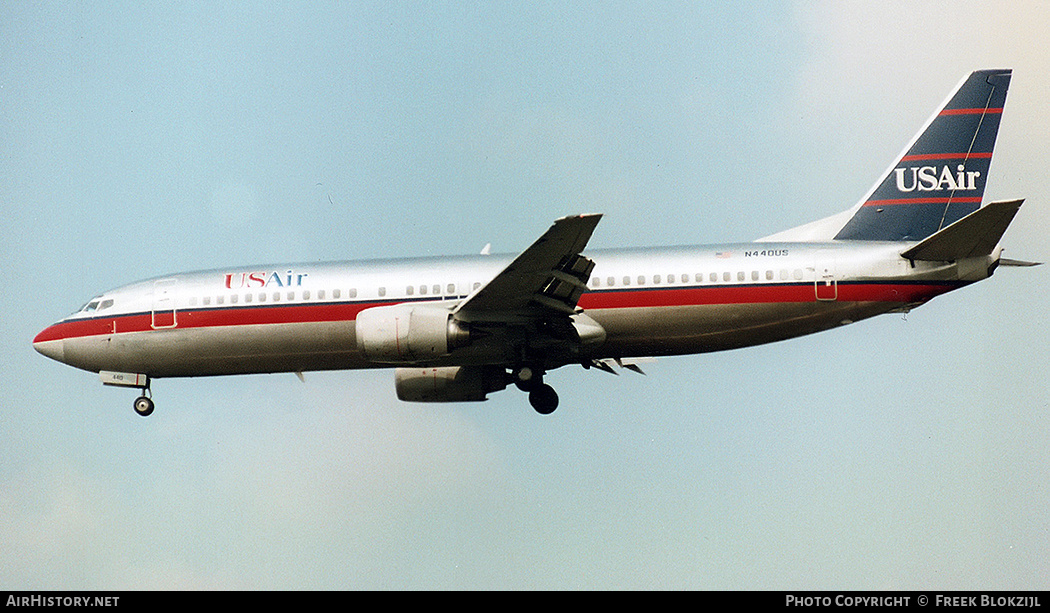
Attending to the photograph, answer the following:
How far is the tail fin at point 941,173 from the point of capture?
1254 inches

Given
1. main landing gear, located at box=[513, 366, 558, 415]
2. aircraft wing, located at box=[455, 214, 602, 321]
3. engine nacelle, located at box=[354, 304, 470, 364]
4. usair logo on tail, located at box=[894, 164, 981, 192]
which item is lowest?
main landing gear, located at box=[513, 366, 558, 415]

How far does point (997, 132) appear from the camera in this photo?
107 ft

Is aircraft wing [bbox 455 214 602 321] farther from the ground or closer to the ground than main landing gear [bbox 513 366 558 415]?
farther from the ground

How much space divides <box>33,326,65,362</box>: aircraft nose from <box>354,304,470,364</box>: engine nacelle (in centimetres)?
855

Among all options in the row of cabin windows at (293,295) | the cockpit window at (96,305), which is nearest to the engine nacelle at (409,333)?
the row of cabin windows at (293,295)

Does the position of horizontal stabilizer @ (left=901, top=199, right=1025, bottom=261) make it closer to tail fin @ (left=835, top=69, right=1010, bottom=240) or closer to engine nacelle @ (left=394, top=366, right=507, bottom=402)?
tail fin @ (left=835, top=69, right=1010, bottom=240)

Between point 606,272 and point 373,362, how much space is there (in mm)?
5736

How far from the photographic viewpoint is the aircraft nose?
110 feet

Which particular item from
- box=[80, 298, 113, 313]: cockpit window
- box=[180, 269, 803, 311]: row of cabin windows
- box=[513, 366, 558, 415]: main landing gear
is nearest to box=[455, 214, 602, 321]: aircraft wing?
box=[180, 269, 803, 311]: row of cabin windows

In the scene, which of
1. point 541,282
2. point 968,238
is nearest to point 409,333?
point 541,282

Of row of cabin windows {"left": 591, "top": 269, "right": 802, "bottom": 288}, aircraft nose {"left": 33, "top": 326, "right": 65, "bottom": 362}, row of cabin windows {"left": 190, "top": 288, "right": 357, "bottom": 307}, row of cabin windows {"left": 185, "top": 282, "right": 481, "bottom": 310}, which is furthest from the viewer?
aircraft nose {"left": 33, "top": 326, "right": 65, "bottom": 362}

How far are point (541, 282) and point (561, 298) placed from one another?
2.65 ft
